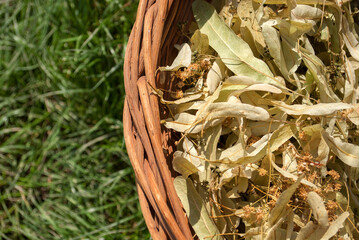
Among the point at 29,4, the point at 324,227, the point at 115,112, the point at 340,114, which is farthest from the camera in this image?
the point at 29,4

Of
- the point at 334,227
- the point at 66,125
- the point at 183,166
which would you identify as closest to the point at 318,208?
the point at 334,227

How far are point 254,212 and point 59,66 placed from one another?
0.96 metres

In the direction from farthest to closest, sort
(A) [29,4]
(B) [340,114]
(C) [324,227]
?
(A) [29,4], (B) [340,114], (C) [324,227]

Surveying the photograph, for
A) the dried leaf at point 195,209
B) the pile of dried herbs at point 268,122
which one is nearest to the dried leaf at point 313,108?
the pile of dried herbs at point 268,122

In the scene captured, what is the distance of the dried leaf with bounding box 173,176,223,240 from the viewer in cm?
80

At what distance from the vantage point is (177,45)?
95 cm

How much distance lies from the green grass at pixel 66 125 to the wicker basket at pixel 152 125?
0.49 metres

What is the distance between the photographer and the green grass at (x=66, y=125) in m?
1.34

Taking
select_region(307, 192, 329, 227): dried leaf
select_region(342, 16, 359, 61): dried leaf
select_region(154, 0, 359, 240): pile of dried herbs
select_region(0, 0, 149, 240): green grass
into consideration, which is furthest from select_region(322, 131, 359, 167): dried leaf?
select_region(0, 0, 149, 240): green grass

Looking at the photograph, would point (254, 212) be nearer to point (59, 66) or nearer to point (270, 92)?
point (270, 92)

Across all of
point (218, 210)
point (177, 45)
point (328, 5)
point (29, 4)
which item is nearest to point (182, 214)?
point (218, 210)

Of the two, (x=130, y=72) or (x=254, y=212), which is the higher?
(x=130, y=72)

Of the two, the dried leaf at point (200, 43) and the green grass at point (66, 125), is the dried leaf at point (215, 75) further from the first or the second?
the green grass at point (66, 125)

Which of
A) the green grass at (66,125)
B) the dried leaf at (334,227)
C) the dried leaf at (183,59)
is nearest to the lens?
the dried leaf at (334,227)
